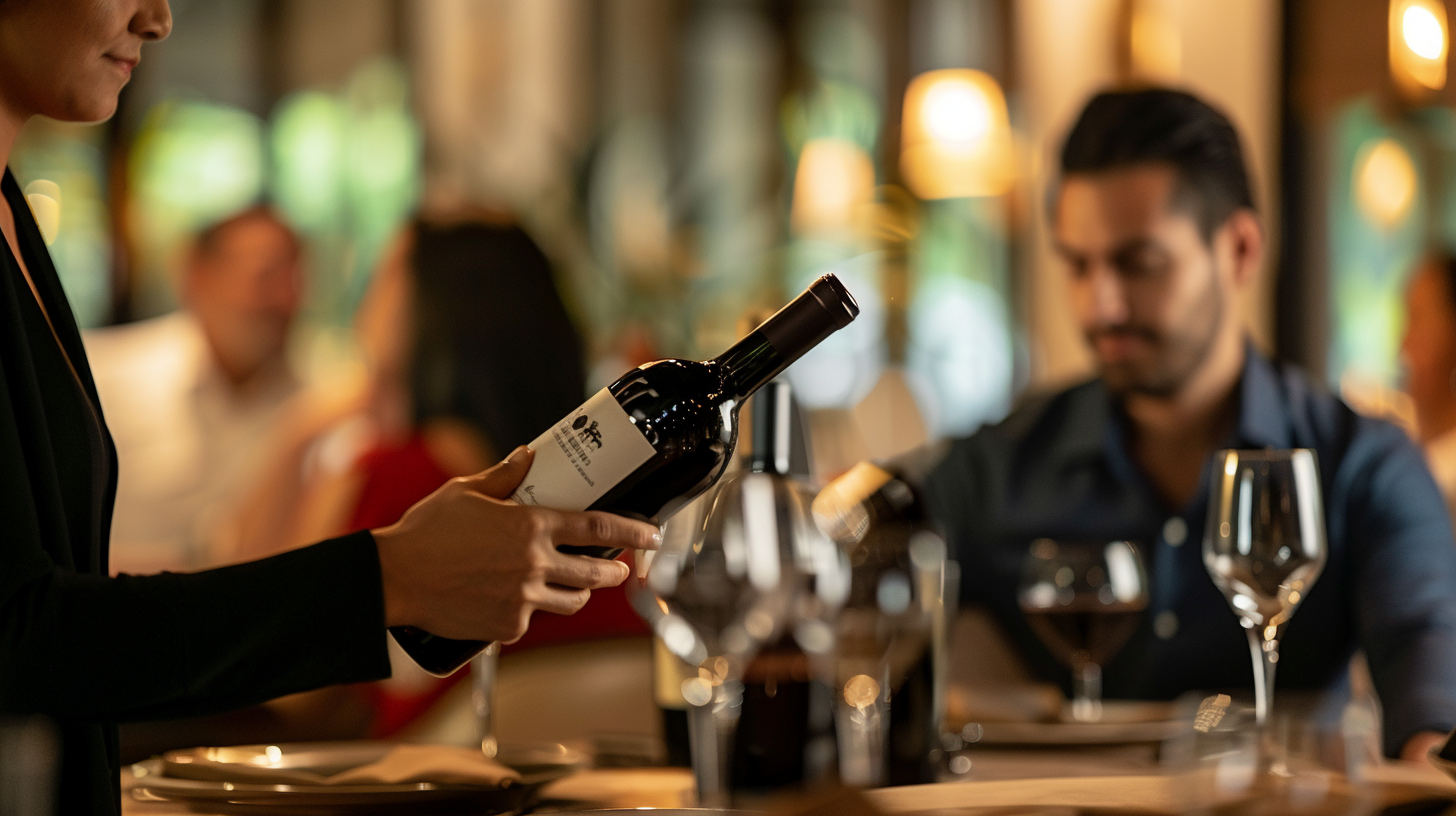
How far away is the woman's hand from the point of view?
69 cm

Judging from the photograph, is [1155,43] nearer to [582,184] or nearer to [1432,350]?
[1432,350]

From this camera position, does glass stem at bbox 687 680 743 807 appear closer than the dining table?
No

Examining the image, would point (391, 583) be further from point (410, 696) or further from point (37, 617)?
point (410, 696)

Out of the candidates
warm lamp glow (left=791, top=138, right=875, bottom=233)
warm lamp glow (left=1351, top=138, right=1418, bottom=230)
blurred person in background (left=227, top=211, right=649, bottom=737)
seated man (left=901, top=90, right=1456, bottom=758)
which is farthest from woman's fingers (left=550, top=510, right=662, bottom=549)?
warm lamp glow (left=791, top=138, right=875, bottom=233)

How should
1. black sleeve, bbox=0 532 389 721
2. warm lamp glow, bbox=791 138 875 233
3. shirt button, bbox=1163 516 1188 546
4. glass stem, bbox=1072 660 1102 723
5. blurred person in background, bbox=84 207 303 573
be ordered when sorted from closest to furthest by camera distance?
black sleeve, bbox=0 532 389 721 → glass stem, bbox=1072 660 1102 723 → shirt button, bbox=1163 516 1188 546 → blurred person in background, bbox=84 207 303 573 → warm lamp glow, bbox=791 138 875 233

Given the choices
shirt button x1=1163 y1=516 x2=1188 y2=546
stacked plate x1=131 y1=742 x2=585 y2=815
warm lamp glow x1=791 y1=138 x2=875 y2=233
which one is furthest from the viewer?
warm lamp glow x1=791 y1=138 x2=875 y2=233

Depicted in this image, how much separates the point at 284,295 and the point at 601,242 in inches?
63.4

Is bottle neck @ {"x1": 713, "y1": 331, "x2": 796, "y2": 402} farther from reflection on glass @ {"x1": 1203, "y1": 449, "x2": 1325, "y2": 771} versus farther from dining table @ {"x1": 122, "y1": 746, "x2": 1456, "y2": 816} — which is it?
reflection on glass @ {"x1": 1203, "y1": 449, "x2": 1325, "y2": 771}

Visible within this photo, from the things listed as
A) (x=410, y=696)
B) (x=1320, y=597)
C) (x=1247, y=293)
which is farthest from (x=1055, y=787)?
(x=1247, y=293)

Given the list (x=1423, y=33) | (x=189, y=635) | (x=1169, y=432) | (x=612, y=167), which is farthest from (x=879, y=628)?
(x=612, y=167)

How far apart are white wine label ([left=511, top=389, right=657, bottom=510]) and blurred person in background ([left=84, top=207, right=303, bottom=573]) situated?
13.7 ft

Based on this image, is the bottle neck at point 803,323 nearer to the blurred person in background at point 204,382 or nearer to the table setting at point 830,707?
the table setting at point 830,707

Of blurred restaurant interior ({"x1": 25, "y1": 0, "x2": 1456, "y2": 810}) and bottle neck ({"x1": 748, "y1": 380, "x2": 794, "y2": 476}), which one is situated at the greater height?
blurred restaurant interior ({"x1": 25, "y1": 0, "x2": 1456, "y2": 810})

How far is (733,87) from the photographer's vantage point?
6.61 m
